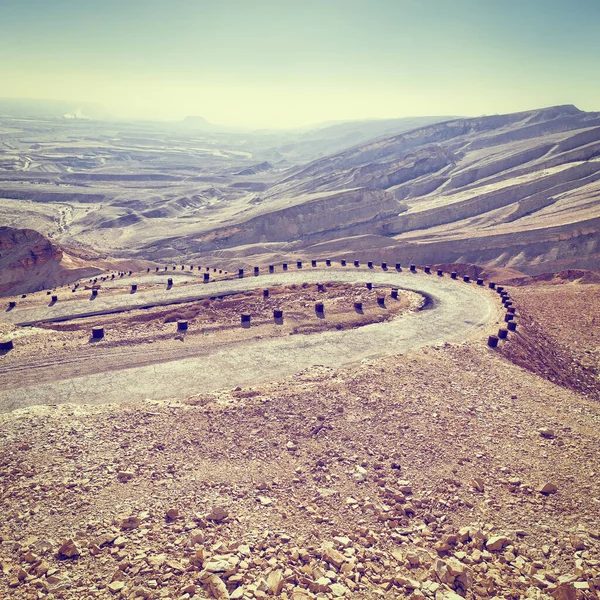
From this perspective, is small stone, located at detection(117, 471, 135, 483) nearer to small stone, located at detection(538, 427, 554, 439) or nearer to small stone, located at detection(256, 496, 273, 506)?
small stone, located at detection(256, 496, 273, 506)

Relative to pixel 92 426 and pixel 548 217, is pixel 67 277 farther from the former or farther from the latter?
pixel 548 217

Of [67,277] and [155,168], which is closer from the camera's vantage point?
[67,277]

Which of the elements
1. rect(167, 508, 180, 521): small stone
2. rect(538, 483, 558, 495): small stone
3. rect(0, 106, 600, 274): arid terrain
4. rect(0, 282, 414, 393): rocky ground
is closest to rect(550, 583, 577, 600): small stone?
rect(538, 483, 558, 495): small stone

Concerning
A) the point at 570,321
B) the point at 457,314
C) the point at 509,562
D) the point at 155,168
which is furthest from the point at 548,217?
the point at 155,168

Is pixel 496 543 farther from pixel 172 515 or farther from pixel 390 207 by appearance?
pixel 390 207

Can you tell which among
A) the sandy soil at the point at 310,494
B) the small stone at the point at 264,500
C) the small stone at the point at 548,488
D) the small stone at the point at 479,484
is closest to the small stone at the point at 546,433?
the sandy soil at the point at 310,494
